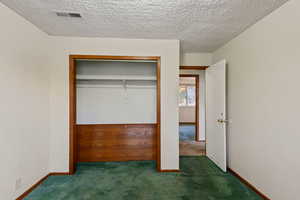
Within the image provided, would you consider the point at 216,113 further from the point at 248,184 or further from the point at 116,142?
the point at 116,142

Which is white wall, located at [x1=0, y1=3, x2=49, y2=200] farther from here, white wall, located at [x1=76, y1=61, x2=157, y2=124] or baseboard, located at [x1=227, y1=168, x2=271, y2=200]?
baseboard, located at [x1=227, y1=168, x2=271, y2=200]

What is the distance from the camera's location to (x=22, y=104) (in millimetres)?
2191

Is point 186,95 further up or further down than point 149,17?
further down

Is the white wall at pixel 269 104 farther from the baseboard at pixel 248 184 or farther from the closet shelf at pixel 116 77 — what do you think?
the closet shelf at pixel 116 77

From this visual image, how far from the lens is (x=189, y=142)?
505cm

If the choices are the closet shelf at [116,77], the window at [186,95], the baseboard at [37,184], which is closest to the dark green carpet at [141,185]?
the baseboard at [37,184]

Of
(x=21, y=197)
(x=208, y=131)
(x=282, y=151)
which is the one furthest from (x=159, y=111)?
(x=21, y=197)

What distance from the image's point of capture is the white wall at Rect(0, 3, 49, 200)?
1.91m

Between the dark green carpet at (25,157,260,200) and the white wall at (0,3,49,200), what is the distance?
39 centimetres

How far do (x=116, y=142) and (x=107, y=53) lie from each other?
6.21ft

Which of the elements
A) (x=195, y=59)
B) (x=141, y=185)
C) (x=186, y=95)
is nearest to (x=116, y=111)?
(x=141, y=185)

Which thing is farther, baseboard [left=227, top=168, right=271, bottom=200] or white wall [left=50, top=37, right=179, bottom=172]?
white wall [left=50, top=37, right=179, bottom=172]

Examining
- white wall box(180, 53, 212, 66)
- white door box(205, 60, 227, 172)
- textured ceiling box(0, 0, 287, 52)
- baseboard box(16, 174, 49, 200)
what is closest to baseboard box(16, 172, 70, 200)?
baseboard box(16, 174, 49, 200)

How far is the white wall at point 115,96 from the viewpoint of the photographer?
3479mm
